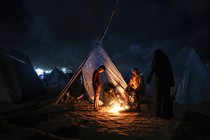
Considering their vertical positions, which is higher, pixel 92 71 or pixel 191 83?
pixel 92 71

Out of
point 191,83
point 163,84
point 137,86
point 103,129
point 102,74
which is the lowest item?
point 103,129

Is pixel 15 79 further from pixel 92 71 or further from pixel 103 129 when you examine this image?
pixel 103 129

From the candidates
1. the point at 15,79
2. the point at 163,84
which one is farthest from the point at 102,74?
the point at 15,79

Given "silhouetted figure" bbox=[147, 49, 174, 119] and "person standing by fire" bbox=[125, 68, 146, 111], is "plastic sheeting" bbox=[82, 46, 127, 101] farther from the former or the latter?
"silhouetted figure" bbox=[147, 49, 174, 119]

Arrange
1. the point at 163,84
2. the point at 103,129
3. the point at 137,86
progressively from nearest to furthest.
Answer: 1. the point at 103,129
2. the point at 163,84
3. the point at 137,86

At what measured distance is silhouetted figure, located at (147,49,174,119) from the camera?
15.6ft

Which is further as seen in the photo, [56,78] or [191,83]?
[56,78]

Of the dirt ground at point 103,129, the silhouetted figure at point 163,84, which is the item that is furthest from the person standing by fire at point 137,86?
the dirt ground at point 103,129

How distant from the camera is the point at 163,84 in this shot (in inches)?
189

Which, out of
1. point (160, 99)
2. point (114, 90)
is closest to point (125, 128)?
point (160, 99)

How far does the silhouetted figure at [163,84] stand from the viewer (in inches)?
187

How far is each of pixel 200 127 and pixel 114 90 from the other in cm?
403

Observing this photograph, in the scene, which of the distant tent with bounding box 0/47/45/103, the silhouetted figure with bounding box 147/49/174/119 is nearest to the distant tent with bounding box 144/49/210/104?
the silhouetted figure with bounding box 147/49/174/119

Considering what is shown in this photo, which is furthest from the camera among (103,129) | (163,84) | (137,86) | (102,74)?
(102,74)
